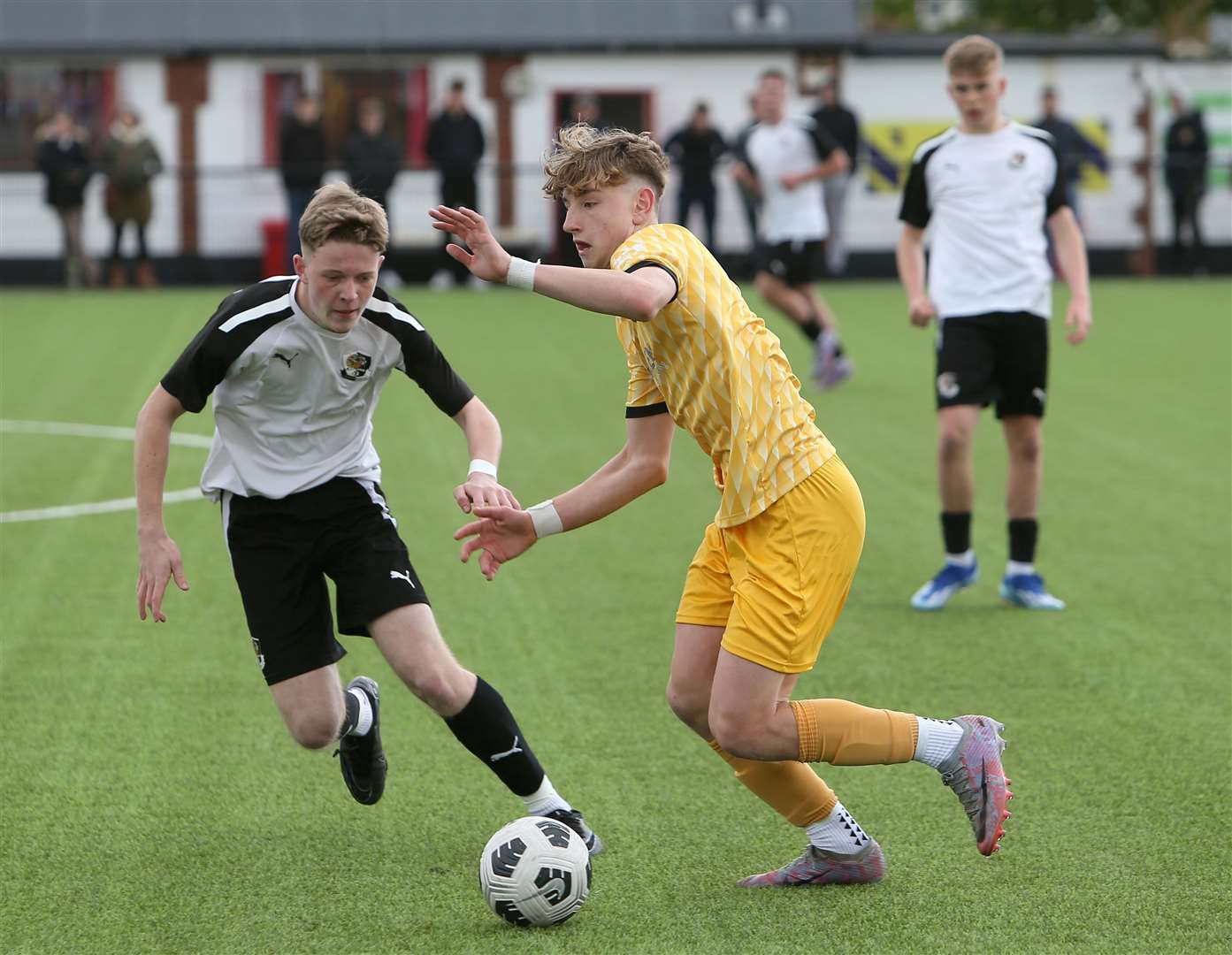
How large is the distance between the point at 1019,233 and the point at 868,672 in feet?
7.00

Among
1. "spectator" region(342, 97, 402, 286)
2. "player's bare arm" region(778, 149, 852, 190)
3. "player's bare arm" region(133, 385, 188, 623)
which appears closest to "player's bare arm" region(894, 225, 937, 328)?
"player's bare arm" region(133, 385, 188, 623)

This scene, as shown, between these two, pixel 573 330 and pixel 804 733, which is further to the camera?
pixel 573 330

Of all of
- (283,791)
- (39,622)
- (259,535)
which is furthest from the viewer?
(39,622)

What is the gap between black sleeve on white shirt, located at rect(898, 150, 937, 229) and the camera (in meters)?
7.51

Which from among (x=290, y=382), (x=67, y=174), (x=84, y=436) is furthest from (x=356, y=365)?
(x=67, y=174)

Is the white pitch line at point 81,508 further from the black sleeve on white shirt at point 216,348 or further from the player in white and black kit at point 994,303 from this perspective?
the black sleeve on white shirt at point 216,348

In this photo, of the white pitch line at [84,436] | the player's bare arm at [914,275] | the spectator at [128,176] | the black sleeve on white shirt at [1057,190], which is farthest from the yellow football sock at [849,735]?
the spectator at [128,176]

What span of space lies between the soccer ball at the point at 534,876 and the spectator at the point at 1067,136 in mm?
22194

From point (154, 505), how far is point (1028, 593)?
405cm

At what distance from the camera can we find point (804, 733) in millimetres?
4156

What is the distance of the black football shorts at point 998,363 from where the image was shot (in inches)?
282

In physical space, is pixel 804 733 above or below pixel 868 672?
above

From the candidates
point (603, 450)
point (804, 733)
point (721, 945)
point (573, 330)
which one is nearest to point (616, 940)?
point (721, 945)

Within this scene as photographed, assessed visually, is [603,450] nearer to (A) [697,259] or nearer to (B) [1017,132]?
(B) [1017,132]
